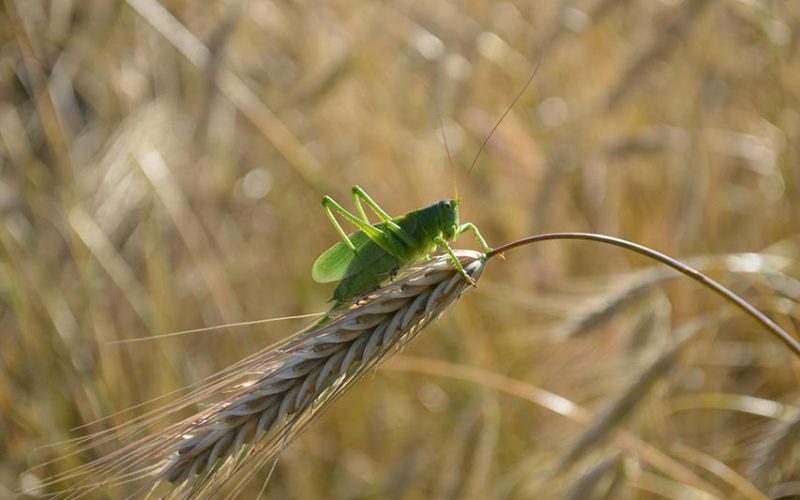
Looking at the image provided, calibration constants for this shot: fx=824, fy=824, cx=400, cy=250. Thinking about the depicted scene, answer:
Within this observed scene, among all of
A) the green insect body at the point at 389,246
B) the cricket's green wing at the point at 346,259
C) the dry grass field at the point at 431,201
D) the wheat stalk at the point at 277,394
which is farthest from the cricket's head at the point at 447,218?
the dry grass field at the point at 431,201

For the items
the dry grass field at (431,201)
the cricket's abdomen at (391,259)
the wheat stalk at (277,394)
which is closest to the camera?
the wheat stalk at (277,394)

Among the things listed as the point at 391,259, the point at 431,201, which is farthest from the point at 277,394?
the point at 431,201

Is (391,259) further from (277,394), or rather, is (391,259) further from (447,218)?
(277,394)

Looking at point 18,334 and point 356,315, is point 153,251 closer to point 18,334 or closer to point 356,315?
point 18,334

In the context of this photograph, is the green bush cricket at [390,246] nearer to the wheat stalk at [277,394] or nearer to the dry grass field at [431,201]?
the wheat stalk at [277,394]

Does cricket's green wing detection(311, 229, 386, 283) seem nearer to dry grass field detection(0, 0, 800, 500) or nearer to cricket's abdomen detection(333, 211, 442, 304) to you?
cricket's abdomen detection(333, 211, 442, 304)

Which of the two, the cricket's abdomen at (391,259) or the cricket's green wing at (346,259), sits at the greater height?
the cricket's green wing at (346,259)

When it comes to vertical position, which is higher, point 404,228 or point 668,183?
point 404,228

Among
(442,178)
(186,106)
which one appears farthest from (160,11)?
(442,178)
